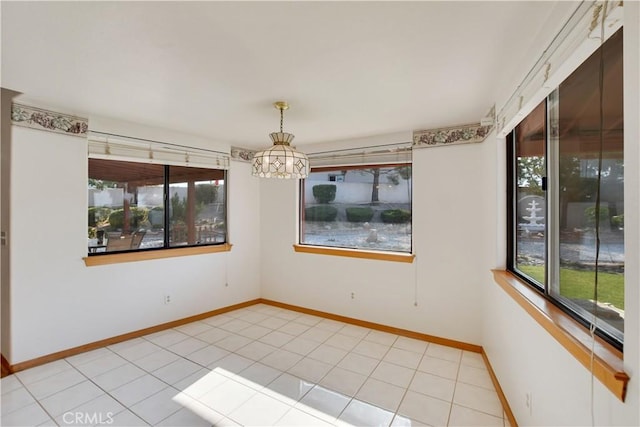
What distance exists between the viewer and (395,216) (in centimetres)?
363

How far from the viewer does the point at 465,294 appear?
3.05 meters

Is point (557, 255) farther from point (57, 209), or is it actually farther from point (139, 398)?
point (57, 209)

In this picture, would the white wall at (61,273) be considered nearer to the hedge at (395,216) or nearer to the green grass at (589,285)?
the hedge at (395,216)

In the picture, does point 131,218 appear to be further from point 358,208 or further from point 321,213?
point 358,208

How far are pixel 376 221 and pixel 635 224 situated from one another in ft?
9.68

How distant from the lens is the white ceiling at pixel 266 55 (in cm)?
137

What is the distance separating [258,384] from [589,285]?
2.31 m

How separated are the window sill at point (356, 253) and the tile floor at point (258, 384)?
A: 902mm

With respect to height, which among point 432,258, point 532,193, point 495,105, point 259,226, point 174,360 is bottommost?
point 174,360

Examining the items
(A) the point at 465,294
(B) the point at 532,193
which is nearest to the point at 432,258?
(A) the point at 465,294

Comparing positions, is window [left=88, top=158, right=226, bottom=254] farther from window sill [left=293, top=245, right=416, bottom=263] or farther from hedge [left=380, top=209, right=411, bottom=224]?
hedge [left=380, top=209, right=411, bottom=224]

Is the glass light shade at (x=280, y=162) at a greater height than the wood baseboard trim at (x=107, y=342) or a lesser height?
greater

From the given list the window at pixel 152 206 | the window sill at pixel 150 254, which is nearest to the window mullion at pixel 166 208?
the window at pixel 152 206

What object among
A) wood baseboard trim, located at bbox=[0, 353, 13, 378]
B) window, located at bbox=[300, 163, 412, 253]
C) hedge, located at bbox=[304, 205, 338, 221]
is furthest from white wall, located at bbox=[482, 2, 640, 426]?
wood baseboard trim, located at bbox=[0, 353, 13, 378]
